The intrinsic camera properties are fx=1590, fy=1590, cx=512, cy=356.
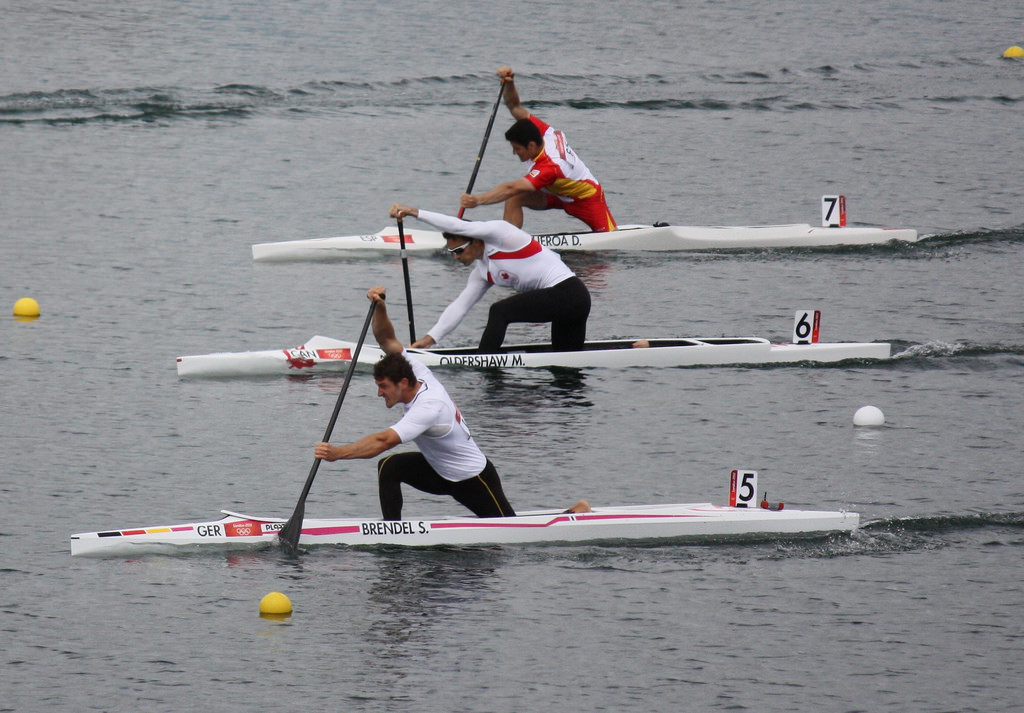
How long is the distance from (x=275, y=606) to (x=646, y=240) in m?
11.6

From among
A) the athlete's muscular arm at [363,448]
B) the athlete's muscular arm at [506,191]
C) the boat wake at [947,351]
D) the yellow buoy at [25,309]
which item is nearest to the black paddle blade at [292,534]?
the athlete's muscular arm at [363,448]

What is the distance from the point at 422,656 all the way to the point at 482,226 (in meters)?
6.08

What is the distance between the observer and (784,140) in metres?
28.4

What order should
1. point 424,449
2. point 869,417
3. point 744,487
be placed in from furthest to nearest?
1. point 869,417
2. point 744,487
3. point 424,449

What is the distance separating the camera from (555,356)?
53.9 ft

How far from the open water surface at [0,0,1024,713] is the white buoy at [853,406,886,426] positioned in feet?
0.76

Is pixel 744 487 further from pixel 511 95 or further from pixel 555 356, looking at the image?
pixel 511 95

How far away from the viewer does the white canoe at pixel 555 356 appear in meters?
16.2

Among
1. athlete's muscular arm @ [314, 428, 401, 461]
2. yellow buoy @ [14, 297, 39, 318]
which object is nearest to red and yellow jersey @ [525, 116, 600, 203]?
yellow buoy @ [14, 297, 39, 318]

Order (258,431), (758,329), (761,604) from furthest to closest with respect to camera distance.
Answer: (758,329), (258,431), (761,604)

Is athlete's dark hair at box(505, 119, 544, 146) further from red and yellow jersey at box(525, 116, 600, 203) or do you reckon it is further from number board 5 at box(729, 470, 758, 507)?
number board 5 at box(729, 470, 758, 507)

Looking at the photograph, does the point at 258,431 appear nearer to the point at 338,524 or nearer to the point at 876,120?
the point at 338,524

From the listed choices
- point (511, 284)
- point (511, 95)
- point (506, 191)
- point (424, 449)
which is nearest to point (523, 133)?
point (506, 191)

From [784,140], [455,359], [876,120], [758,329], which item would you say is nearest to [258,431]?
[455,359]
